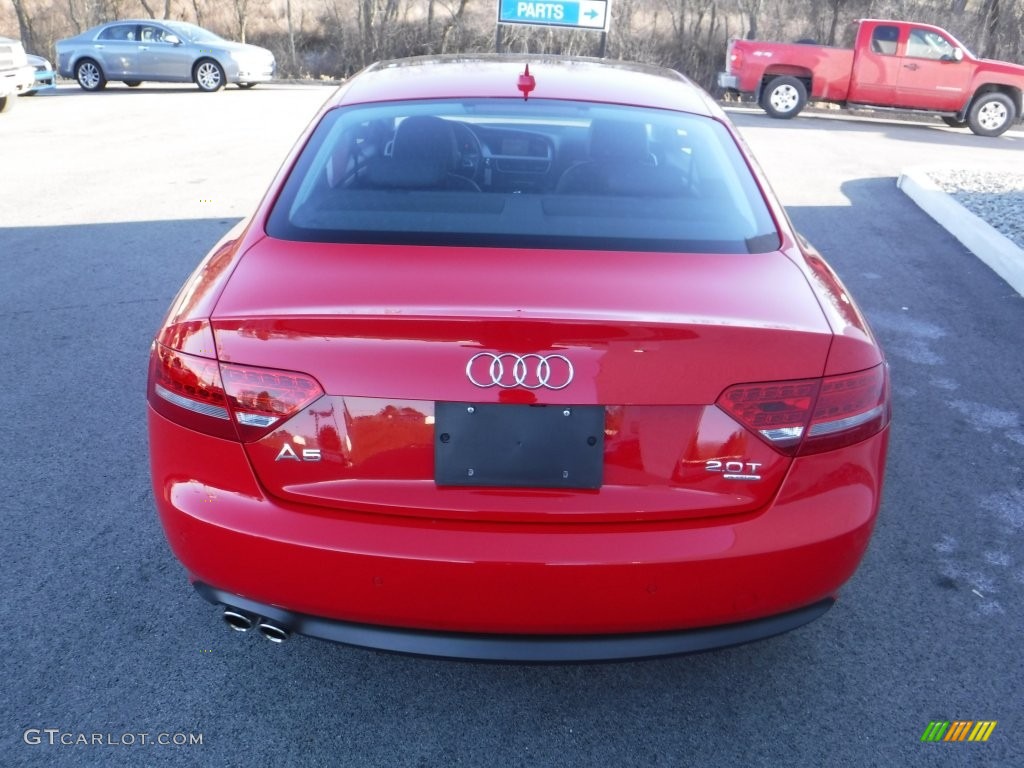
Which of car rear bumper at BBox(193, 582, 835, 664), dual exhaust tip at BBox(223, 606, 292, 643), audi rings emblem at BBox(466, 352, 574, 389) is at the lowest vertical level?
dual exhaust tip at BBox(223, 606, 292, 643)

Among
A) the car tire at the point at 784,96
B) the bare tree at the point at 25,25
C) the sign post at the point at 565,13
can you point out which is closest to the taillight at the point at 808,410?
the car tire at the point at 784,96

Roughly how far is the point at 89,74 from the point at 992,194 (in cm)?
1912

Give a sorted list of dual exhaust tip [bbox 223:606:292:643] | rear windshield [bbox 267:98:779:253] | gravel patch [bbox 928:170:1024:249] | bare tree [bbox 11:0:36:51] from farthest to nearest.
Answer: bare tree [bbox 11:0:36:51] < gravel patch [bbox 928:170:1024:249] < rear windshield [bbox 267:98:779:253] < dual exhaust tip [bbox 223:606:292:643]

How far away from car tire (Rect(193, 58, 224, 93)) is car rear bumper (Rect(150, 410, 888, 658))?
20452mm

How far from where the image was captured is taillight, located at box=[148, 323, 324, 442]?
221 centimetres

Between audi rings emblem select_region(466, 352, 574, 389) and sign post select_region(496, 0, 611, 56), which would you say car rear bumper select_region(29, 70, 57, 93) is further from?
audi rings emblem select_region(466, 352, 574, 389)

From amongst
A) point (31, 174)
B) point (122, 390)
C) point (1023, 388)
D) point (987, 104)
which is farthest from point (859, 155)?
point (122, 390)

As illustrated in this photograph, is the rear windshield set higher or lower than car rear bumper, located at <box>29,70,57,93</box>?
higher

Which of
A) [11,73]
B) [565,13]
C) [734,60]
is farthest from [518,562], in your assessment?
[565,13]

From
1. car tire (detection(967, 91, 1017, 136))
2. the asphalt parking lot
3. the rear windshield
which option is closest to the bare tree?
car tire (detection(967, 91, 1017, 136))

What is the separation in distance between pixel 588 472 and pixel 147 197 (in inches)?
329

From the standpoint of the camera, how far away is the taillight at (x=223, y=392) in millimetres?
2209

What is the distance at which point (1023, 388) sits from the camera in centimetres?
504

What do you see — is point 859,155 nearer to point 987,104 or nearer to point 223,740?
point 987,104
